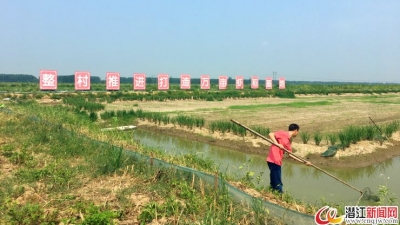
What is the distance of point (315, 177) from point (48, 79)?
25497 mm

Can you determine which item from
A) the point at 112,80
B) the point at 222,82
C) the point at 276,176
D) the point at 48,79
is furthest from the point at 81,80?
the point at 276,176

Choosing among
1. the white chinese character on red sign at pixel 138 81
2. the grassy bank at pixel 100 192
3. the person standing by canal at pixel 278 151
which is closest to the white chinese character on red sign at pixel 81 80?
the white chinese character on red sign at pixel 138 81

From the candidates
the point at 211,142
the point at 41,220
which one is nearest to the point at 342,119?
the point at 211,142

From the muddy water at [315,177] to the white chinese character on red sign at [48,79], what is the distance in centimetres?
2100

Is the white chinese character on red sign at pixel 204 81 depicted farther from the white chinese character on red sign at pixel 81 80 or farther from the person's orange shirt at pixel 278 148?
the person's orange shirt at pixel 278 148

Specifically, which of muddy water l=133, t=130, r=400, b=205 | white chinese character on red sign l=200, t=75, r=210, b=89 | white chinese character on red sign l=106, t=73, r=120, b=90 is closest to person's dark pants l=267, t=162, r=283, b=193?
muddy water l=133, t=130, r=400, b=205

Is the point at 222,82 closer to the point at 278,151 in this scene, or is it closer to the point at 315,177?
the point at 315,177

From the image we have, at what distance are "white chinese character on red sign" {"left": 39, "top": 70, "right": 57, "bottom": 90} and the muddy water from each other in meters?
21.0

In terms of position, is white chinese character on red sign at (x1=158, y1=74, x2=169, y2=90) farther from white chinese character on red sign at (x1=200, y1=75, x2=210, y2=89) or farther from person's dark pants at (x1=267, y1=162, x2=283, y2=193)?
person's dark pants at (x1=267, y1=162, x2=283, y2=193)

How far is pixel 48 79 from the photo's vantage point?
2780cm

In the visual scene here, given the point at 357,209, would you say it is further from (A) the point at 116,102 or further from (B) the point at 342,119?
(A) the point at 116,102

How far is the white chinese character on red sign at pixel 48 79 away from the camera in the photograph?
27.3m

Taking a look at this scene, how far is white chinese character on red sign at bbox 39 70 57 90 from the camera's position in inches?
1077

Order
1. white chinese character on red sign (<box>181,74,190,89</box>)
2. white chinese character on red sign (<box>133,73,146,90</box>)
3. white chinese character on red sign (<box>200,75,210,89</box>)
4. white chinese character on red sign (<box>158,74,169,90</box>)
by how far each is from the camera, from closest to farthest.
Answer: white chinese character on red sign (<box>133,73,146,90</box>) < white chinese character on red sign (<box>158,74,169,90</box>) < white chinese character on red sign (<box>181,74,190,89</box>) < white chinese character on red sign (<box>200,75,210,89</box>)
